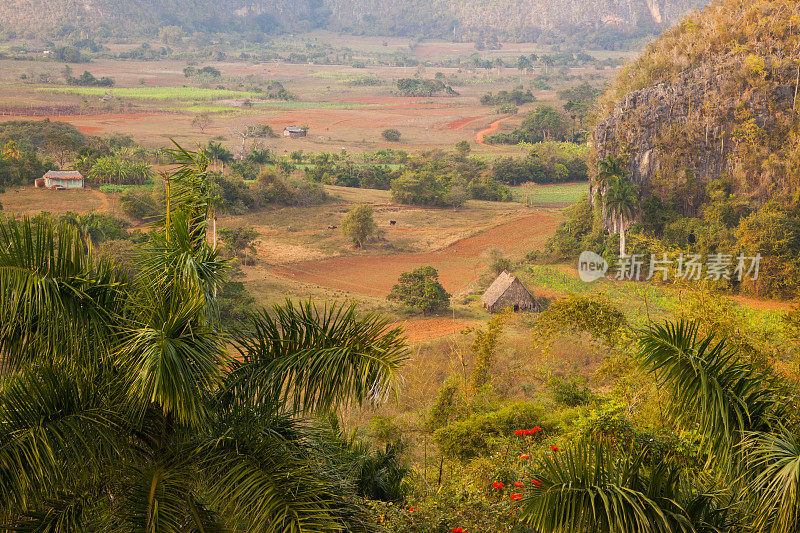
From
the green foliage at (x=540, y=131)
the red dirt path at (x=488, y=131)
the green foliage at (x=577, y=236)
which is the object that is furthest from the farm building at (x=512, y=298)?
the green foliage at (x=540, y=131)

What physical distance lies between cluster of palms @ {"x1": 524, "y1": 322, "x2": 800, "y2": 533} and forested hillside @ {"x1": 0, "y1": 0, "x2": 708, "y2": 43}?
149 metres

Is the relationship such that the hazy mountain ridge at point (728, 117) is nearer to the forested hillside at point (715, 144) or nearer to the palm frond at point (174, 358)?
the forested hillside at point (715, 144)

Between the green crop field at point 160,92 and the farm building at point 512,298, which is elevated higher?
the green crop field at point 160,92

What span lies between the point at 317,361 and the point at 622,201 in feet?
83.1

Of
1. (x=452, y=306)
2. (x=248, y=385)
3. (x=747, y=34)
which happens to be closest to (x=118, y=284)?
(x=248, y=385)

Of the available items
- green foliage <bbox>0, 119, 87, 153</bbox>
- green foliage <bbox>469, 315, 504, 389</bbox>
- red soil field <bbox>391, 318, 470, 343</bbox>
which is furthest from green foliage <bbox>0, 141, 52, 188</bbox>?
green foliage <bbox>469, 315, 504, 389</bbox>

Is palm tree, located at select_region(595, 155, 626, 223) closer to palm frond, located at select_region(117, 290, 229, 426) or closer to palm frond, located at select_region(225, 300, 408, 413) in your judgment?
palm frond, located at select_region(225, 300, 408, 413)

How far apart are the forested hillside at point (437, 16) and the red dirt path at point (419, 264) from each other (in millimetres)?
124349

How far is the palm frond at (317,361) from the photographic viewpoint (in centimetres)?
473

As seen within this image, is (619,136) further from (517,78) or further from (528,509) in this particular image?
(517,78)

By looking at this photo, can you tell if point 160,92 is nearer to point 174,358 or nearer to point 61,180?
point 61,180

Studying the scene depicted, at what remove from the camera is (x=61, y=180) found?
1389 inches

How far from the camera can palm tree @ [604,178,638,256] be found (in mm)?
28062

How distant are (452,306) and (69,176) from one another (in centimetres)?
2237
